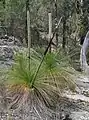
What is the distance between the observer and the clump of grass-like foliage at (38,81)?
3.33m

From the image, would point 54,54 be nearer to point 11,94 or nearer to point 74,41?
point 11,94

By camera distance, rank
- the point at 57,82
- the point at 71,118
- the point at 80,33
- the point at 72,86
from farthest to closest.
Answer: the point at 80,33, the point at 72,86, the point at 57,82, the point at 71,118

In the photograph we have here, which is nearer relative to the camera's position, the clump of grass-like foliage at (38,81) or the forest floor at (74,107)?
the forest floor at (74,107)

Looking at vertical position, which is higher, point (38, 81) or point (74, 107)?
point (38, 81)

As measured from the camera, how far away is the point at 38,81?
11.3ft

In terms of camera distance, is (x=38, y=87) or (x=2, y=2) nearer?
(x=38, y=87)

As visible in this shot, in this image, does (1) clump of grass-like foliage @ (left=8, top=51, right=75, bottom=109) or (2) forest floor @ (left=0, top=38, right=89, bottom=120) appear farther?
(1) clump of grass-like foliage @ (left=8, top=51, right=75, bottom=109)

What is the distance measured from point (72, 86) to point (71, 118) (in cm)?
68

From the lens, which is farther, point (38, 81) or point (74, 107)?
point (74, 107)

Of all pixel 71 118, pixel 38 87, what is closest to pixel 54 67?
pixel 38 87

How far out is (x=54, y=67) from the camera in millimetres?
3779

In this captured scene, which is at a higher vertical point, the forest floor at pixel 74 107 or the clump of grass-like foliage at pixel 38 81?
the clump of grass-like foliage at pixel 38 81

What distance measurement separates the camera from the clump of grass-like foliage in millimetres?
3328

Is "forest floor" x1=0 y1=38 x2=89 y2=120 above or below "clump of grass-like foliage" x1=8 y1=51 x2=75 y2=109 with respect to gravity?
below
